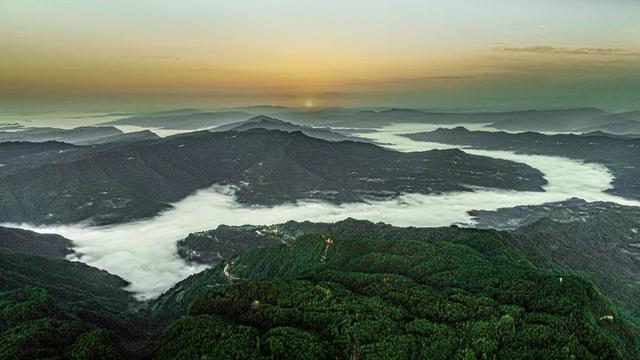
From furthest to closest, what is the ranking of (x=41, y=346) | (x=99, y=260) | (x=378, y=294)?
(x=99, y=260), (x=378, y=294), (x=41, y=346)

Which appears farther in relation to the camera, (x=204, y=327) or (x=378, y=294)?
(x=378, y=294)

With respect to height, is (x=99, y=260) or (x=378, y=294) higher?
(x=378, y=294)

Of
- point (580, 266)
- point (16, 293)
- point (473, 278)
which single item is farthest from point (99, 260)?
point (580, 266)

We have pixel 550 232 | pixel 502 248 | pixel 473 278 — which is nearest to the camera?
pixel 473 278

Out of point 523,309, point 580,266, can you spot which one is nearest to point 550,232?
point 580,266

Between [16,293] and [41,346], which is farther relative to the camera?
[16,293]

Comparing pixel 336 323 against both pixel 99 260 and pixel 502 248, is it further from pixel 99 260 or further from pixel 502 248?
pixel 99 260

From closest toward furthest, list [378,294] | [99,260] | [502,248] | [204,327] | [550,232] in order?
[204,327], [378,294], [502,248], [99,260], [550,232]

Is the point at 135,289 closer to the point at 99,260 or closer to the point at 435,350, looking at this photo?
the point at 99,260

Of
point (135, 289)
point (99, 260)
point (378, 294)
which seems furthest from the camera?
point (99, 260)
